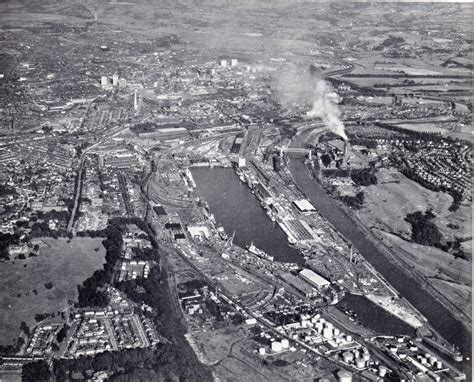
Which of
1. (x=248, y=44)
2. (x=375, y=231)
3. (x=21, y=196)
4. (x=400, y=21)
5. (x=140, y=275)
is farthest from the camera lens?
(x=400, y=21)

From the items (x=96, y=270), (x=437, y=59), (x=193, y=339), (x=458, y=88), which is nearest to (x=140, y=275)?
(x=96, y=270)

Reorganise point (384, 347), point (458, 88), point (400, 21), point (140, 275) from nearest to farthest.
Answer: point (384, 347), point (140, 275), point (458, 88), point (400, 21)

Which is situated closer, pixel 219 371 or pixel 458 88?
pixel 219 371

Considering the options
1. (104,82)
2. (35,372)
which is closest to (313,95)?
(104,82)

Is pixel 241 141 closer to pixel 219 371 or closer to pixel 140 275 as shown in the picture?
pixel 140 275

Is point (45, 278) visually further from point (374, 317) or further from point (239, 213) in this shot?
point (374, 317)

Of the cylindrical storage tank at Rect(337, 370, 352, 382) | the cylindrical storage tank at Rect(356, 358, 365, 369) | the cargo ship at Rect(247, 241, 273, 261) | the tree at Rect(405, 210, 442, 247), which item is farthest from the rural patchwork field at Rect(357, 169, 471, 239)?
the cylindrical storage tank at Rect(337, 370, 352, 382)
